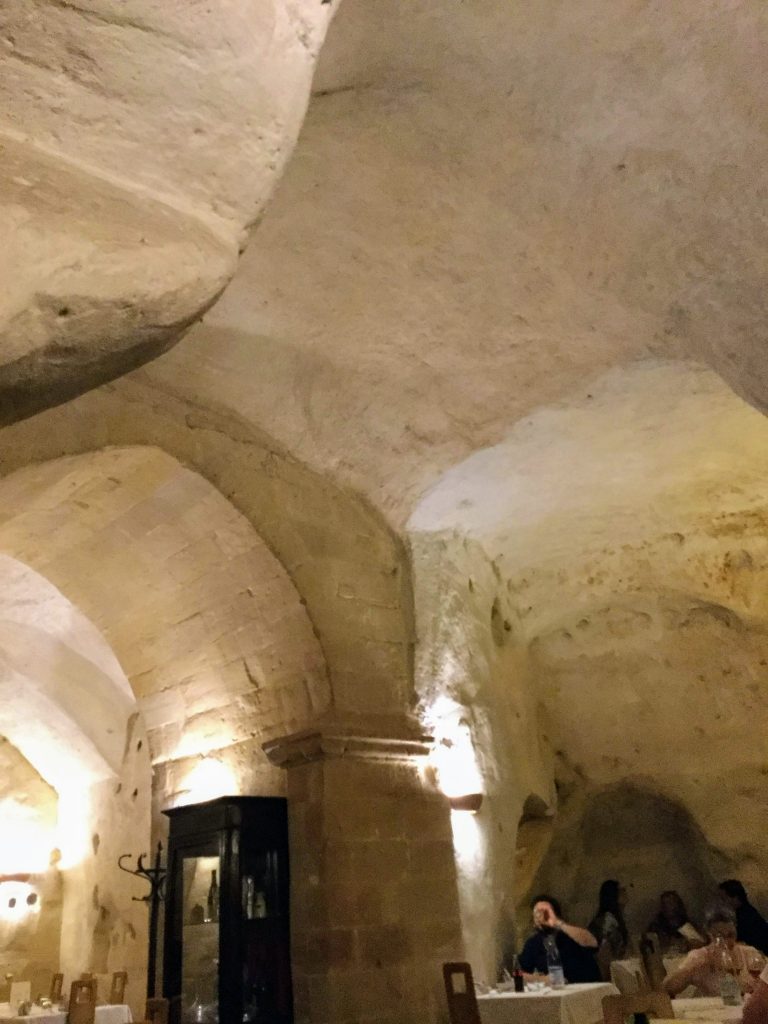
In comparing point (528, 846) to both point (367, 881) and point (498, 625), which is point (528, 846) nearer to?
point (498, 625)

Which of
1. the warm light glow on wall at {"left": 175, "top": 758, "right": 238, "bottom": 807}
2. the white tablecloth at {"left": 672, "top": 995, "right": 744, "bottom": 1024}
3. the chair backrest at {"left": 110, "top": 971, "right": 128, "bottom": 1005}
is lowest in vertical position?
the white tablecloth at {"left": 672, "top": 995, "right": 744, "bottom": 1024}

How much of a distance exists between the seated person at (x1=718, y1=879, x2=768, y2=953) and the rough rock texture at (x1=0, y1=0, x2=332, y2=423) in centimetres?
629

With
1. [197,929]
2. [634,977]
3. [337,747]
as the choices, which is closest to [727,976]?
[337,747]

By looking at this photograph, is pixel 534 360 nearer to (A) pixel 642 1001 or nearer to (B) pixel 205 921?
(A) pixel 642 1001

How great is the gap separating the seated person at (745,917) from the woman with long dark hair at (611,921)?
86 cm

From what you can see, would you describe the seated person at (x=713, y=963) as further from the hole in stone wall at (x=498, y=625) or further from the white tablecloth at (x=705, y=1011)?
the hole in stone wall at (x=498, y=625)

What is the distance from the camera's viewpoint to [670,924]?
6.93m

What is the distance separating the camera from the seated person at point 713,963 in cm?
414

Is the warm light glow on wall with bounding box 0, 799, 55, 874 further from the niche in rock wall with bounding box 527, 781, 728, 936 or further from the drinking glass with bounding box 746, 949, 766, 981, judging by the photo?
the drinking glass with bounding box 746, 949, 766, 981

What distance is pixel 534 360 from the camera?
Result: 4.66 meters

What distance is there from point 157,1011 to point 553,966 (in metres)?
2.21

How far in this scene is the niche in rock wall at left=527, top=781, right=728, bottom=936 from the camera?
7.34 metres

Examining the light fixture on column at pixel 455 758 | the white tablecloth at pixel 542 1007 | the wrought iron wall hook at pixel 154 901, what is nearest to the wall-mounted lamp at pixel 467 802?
the light fixture on column at pixel 455 758

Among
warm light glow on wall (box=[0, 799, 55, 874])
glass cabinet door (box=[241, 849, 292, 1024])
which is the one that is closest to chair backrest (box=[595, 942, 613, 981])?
glass cabinet door (box=[241, 849, 292, 1024])
